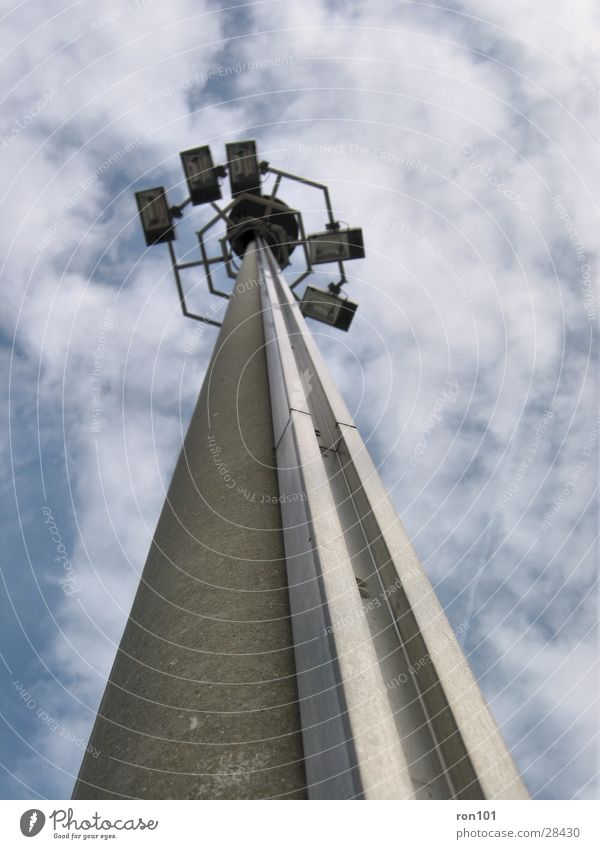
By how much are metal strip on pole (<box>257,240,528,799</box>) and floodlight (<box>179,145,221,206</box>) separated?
840cm

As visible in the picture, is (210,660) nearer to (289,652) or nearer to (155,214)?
(289,652)

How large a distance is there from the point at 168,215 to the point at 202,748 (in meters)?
10.3

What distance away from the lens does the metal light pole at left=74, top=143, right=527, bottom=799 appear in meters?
2.00

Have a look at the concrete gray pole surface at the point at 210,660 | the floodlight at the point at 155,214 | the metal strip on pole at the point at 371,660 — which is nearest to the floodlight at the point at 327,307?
the floodlight at the point at 155,214

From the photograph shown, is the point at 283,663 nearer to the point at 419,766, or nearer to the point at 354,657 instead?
the point at 354,657

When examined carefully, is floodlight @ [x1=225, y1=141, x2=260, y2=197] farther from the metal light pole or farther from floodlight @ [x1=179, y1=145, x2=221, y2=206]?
the metal light pole

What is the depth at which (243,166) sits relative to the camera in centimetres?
1102

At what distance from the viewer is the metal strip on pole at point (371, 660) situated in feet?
6.29

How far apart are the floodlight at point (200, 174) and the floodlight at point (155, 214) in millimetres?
503

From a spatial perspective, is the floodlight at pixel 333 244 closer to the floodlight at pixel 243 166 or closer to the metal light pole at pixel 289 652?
the floodlight at pixel 243 166

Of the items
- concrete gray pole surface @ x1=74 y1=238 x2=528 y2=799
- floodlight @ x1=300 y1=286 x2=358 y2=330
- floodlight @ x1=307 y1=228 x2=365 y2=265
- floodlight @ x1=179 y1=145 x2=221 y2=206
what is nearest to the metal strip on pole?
concrete gray pole surface @ x1=74 y1=238 x2=528 y2=799

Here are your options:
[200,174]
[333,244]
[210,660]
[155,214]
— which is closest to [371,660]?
[210,660]
